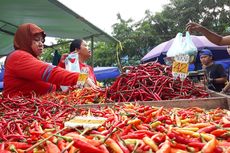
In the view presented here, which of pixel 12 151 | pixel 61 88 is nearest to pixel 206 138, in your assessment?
pixel 12 151

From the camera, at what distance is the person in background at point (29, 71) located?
370 centimetres

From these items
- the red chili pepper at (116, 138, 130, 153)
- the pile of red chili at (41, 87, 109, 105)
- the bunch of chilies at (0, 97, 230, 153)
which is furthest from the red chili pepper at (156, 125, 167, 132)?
the pile of red chili at (41, 87, 109, 105)

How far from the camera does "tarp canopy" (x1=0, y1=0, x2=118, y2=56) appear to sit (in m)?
6.17

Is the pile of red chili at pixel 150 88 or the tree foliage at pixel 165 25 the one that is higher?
the tree foliage at pixel 165 25

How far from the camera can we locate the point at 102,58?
28.8 meters

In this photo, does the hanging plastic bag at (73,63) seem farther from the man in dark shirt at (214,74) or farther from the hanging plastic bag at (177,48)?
the man in dark shirt at (214,74)

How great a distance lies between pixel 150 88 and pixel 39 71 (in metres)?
1.45

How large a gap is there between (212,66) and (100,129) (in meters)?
5.28

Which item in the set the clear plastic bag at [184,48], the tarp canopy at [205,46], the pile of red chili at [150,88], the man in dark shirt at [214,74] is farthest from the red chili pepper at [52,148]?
the tarp canopy at [205,46]

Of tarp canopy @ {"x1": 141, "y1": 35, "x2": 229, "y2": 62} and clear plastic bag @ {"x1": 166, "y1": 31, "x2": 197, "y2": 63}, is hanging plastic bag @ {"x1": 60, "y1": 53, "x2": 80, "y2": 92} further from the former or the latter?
tarp canopy @ {"x1": 141, "y1": 35, "x2": 229, "y2": 62}

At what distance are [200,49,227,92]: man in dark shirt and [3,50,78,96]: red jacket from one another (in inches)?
141

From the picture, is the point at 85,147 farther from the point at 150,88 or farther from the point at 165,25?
the point at 165,25

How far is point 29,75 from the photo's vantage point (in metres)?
3.86

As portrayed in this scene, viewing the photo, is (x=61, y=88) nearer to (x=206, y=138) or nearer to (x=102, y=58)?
(x=206, y=138)
